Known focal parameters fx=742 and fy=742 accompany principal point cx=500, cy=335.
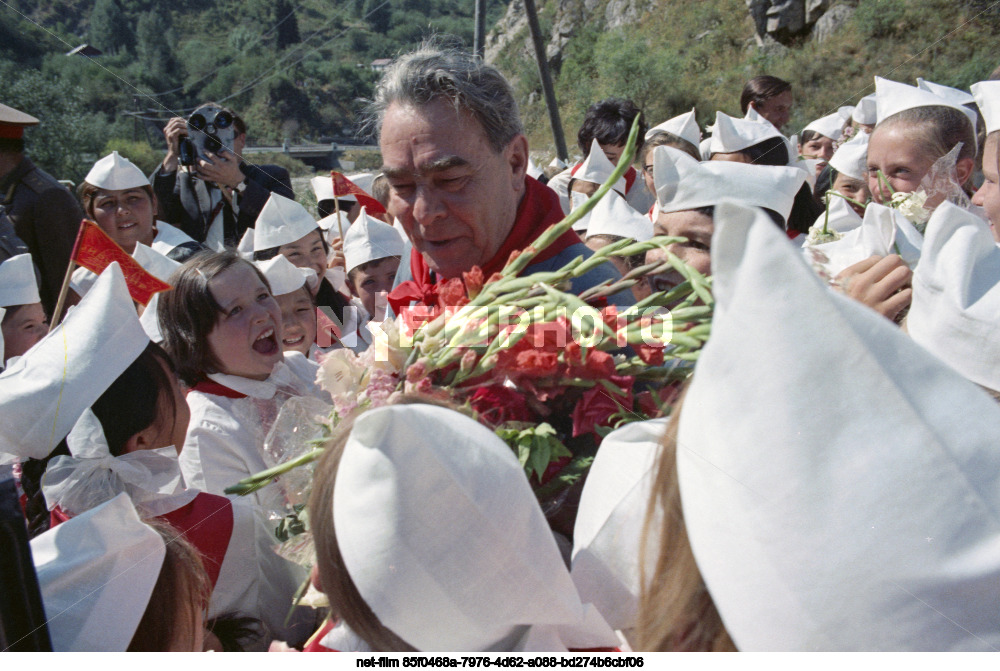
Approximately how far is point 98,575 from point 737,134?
129 inches

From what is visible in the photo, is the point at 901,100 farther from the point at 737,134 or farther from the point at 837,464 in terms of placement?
the point at 837,464

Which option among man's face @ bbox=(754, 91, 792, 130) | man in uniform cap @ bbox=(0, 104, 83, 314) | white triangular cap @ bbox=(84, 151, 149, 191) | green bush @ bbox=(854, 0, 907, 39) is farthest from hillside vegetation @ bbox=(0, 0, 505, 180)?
green bush @ bbox=(854, 0, 907, 39)

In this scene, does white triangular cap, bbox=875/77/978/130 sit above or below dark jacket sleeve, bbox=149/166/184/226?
above

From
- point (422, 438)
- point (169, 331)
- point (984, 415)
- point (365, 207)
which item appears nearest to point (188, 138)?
point (365, 207)

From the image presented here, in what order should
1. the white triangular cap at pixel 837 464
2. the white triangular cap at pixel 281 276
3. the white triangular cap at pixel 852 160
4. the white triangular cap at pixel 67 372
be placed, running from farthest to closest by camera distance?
the white triangular cap at pixel 852 160
the white triangular cap at pixel 281 276
the white triangular cap at pixel 67 372
the white triangular cap at pixel 837 464

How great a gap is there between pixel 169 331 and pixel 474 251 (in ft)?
4.48

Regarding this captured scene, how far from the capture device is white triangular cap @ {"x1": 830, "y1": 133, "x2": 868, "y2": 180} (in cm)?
382

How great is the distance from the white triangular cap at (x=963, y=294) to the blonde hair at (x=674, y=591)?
26.3 inches

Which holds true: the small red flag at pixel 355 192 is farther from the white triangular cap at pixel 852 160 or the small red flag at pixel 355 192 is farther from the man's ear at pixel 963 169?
the man's ear at pixel 963 169

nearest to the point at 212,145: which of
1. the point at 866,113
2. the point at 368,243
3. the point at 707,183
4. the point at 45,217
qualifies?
the point at 45,217

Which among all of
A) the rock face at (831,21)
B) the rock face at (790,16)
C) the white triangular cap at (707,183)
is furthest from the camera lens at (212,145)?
the rock face at (831,21)

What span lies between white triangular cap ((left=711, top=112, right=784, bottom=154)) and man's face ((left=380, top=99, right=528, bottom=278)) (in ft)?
6.63

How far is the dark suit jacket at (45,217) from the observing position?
12.3 feet

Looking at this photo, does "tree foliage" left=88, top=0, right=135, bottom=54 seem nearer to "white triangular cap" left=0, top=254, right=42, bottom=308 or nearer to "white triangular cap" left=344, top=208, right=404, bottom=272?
"white triangular cap" left=0, top=254, right=42, bottom=308
